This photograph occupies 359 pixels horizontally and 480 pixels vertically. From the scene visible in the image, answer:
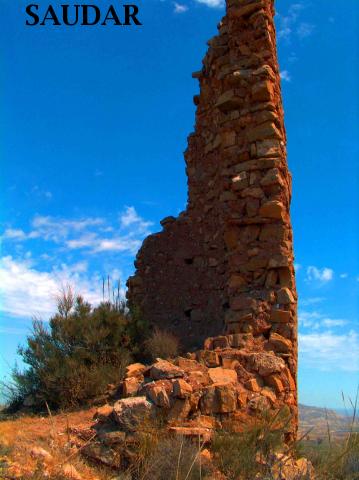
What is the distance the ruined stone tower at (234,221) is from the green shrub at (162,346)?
46cm

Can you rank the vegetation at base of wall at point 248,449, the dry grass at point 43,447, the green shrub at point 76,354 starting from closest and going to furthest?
the dry grass at point 43,447 → the vegetation at base of wall at point 248,449 → the green shrub at point 76,354

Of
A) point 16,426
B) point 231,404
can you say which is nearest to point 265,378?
point 231,404

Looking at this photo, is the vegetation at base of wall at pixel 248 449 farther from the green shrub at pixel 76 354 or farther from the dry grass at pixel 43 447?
the green shrub at pixel 76 354

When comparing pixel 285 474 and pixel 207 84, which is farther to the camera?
pixel 207 84

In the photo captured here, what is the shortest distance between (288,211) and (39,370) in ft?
14.1

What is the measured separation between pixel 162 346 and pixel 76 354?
1.25 metres

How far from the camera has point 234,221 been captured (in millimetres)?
7734

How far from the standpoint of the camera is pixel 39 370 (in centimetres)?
751

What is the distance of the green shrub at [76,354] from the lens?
280 inches

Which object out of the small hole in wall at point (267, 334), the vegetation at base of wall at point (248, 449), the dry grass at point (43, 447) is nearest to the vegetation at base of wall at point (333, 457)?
the vegetation at base of wall at point (248, 449)

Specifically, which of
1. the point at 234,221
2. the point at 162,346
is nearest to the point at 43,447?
the point at 162,346

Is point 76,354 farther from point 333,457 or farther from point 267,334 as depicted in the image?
point 333,457

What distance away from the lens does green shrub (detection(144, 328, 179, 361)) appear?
298 inches

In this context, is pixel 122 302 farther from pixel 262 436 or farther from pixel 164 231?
pixel 262 436
